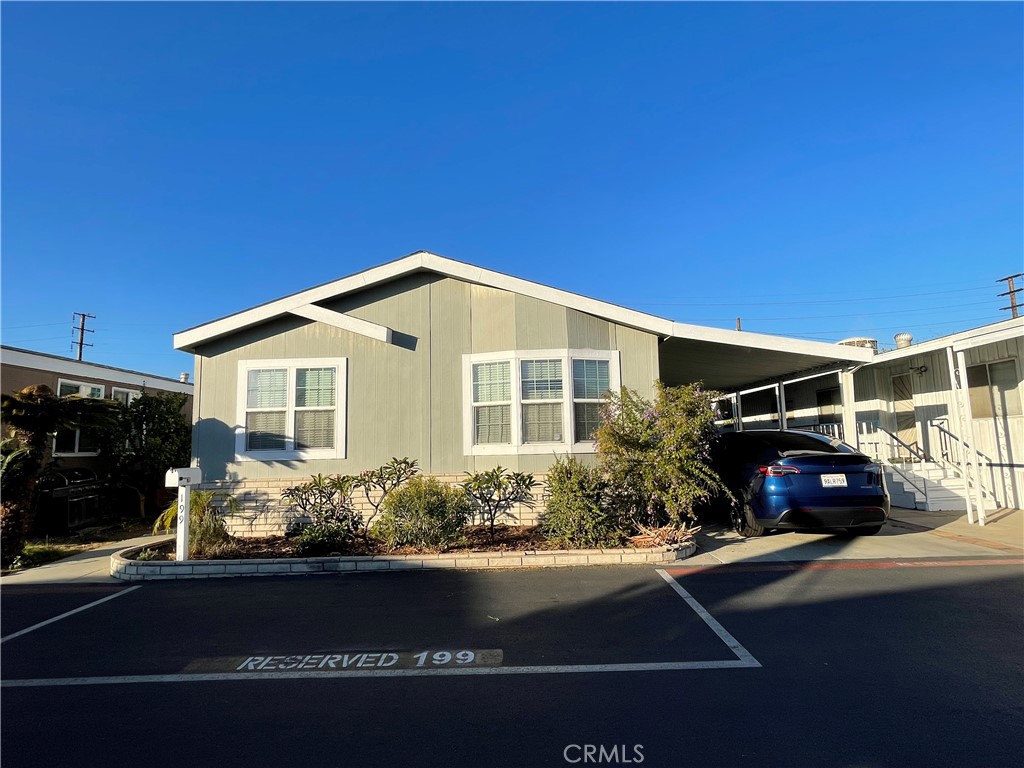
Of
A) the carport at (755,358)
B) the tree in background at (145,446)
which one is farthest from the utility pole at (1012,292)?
the tree in background at (145,446)

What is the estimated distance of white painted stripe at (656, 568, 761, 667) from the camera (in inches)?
152

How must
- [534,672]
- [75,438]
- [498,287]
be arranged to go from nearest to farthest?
[534,672] → [498,287] → [75,438]

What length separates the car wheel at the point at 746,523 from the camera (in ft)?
24.4

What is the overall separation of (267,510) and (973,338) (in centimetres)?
1176

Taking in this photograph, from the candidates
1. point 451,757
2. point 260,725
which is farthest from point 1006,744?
point 260,725

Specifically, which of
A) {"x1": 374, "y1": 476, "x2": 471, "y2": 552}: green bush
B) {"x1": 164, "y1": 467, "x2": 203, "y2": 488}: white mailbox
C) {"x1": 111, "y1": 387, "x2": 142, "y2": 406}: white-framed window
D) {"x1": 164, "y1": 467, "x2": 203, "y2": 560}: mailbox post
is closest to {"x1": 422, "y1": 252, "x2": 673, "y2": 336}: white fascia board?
{"x1": 374, "y1": 476, "x2": 471, "y2": 552}: green bush

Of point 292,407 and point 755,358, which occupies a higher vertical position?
point 755,358

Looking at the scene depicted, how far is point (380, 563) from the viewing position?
6.79 m

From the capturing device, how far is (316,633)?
4598mm

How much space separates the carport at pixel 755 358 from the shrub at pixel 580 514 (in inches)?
123

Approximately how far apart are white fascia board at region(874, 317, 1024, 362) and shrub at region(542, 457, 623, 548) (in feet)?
19.5

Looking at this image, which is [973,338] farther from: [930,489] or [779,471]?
[779,471]

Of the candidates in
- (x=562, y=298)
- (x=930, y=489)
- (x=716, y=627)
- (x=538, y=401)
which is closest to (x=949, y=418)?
(x=930, y=489)

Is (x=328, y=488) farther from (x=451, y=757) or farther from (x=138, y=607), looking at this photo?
(x=451, y=757)
